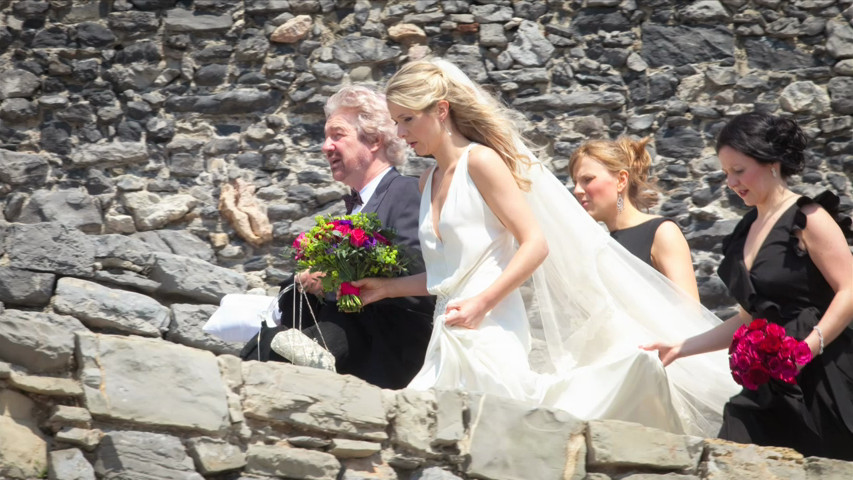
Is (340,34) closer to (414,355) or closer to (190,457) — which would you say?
(414,355)

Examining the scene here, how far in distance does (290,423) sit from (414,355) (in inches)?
50.8

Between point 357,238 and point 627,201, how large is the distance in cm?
141

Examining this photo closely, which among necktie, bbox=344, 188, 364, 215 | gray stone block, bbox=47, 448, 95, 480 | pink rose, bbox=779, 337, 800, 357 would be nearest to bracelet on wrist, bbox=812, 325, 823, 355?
pink rose, bbox=779, 337, 800, 357

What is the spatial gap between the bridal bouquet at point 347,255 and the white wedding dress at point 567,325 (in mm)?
266

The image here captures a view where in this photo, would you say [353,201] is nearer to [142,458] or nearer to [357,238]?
[357,238]

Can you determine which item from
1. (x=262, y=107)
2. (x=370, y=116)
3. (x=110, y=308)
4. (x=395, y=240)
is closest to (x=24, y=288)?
(x=110, y=308)

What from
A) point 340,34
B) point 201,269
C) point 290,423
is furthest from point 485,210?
point 340,34

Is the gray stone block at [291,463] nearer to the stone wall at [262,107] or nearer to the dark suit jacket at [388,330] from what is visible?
the dark suit jacket at [388,330]

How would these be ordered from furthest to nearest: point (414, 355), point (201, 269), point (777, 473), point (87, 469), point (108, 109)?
point (108, 109) → point (201, 269) → point (414, 355) → point (777, 473) → point (87, 469)

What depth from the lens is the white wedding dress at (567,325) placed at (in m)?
3.42

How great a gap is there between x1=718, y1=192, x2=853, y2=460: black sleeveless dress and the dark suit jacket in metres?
1.21

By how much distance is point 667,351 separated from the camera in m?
3.70

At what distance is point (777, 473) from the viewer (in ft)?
10.5

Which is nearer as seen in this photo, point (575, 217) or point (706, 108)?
point (575, 217)
